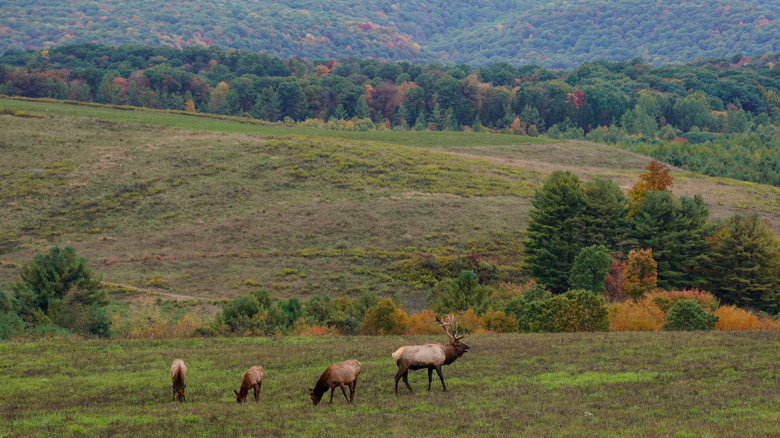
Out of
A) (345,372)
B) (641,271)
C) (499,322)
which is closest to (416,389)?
(345,372)

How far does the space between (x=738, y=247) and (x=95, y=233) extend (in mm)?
63088

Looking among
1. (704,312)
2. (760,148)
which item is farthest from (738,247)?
(760,148)

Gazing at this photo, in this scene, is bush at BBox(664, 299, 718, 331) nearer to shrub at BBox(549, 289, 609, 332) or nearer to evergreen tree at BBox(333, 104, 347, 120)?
shrub at BBox(549, 289, 609, 332)

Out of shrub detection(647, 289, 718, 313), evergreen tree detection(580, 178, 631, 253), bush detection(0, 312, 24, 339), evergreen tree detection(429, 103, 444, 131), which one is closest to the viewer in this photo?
bush detection(0, 312, 24, 339)

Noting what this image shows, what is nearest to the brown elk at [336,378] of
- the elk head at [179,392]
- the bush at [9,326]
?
the elk head at [179,392]

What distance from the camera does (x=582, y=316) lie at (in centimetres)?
3688

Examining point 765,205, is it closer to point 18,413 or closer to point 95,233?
point 95,233

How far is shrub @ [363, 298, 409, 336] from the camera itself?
Result: 41.1 meters

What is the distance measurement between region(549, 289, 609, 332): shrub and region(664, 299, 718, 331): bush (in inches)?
140

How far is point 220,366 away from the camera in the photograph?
2444 cm

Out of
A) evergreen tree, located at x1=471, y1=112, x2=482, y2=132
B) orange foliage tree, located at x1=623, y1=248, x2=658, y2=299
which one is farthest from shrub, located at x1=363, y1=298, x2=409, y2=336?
evergreen tree, located at x1=471, y1=112, x2=482, y2=132

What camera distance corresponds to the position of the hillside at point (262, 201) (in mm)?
68938

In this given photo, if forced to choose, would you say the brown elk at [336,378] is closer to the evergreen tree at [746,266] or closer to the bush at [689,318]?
the bush at [689,318]

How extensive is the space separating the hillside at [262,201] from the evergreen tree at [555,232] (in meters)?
3.59
